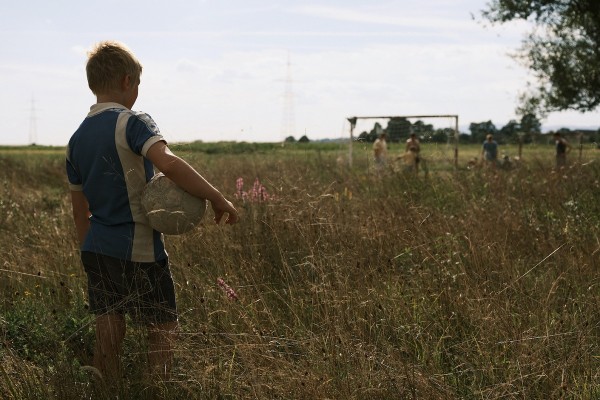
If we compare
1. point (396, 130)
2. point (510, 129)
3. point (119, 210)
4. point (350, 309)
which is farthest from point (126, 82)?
point (510, 129)

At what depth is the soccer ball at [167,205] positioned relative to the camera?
10.4 feet

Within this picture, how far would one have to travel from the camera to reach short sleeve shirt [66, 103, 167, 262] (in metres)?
3.24

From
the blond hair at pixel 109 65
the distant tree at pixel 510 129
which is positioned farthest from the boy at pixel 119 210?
the distant tree at pixel 510 129

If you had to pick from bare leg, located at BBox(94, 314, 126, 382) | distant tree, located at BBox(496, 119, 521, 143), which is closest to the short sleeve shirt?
bare leg, located at BBox(94, 314, 126, 382)

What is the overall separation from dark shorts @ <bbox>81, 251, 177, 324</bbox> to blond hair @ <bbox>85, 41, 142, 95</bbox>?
2.63ft

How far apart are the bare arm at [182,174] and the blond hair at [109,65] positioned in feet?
1.36

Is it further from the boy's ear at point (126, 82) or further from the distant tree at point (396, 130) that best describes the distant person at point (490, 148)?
the boy's ear at point (126, 82)

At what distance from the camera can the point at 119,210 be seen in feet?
10.8

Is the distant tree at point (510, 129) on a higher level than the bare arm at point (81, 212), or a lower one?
higher

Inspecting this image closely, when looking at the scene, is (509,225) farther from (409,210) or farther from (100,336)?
(100,336)

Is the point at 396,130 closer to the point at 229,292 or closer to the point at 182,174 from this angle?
the point at 229,292

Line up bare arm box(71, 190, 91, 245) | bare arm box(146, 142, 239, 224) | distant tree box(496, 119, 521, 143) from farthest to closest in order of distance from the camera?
distant tree box(496, 119, 521, 143), bare arm box(71, 190, 91, 245), bare arm box(146, 142, 239, 224)

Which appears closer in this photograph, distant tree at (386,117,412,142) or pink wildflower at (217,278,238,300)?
pink wildflower at (217,278,238,300)

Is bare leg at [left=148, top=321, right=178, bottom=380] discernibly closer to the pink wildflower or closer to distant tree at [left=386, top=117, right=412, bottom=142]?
the pink wildflower
